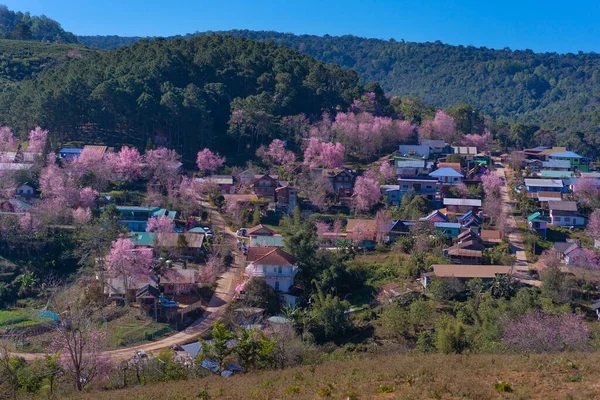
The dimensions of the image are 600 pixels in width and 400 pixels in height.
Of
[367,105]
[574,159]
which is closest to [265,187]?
[367,105]

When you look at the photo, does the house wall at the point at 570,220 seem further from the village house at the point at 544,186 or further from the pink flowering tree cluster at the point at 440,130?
the pink flowering tree cluster at the point at 440,130

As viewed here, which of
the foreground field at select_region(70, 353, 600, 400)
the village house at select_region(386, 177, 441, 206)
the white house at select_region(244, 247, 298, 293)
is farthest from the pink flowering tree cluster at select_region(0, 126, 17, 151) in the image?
the foreground field at select_region(70, 353, 600, 400)

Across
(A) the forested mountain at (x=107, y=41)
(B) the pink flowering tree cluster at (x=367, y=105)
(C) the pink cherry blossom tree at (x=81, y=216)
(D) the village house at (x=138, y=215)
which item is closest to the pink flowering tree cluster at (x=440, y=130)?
(B) the pink flowering tree cluster at (x=367, y=105)

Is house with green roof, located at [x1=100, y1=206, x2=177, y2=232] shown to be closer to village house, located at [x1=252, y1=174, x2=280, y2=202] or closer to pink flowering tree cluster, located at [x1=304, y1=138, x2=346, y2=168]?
village house, located at [x1=252, y1=174, x2=280, y2=202]

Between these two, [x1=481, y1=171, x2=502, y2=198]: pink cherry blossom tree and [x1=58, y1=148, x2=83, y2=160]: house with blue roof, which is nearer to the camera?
[x1=481, y1=171, x2=502, y2=198]: pink cherry blossom tree

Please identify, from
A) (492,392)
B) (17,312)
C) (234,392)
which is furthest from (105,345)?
(492,392)

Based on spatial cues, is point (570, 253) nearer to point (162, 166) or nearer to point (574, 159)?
point (574, 159)
